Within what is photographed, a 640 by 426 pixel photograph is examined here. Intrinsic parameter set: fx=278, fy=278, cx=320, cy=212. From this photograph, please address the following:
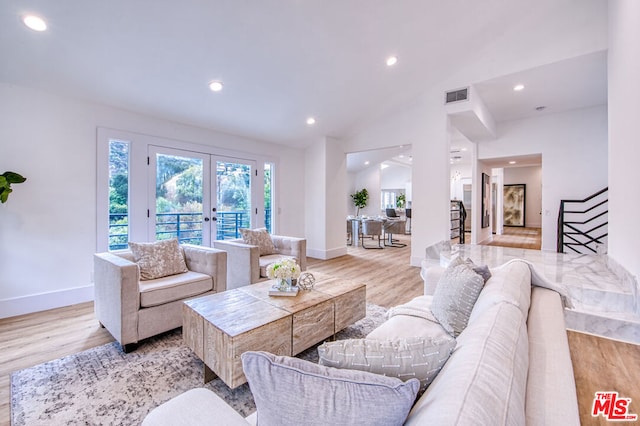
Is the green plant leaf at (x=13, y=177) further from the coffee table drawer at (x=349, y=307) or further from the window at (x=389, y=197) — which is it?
the window at (x=389, y=197)

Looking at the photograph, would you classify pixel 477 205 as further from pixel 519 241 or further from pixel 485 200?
pixel 519 241

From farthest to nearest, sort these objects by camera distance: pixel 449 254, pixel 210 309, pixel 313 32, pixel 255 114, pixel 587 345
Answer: pixel 255 114 → pixel 449 254 → pixel 313 32 → pixel 587 345 → pixel 210 309

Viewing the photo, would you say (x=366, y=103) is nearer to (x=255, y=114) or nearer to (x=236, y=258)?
(x=255, y=114)

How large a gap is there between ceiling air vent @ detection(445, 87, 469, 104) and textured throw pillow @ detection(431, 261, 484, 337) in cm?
370

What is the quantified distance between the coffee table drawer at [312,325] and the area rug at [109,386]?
23cm

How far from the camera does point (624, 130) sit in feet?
9.02

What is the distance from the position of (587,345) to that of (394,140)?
398 centimetres

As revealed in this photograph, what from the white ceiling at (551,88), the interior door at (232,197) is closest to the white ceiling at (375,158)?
the white ceiling at (551,88)

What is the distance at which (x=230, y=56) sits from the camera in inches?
122

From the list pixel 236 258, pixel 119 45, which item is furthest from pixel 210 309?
pixel 119 45

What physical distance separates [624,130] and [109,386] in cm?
489

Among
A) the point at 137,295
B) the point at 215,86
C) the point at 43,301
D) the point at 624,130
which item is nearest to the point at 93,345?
the point at 137,295

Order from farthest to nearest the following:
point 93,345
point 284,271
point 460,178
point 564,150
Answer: point 460,178 → point 564,150 → point 93,345 → point 284,271

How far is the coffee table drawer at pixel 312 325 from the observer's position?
1941 mm
